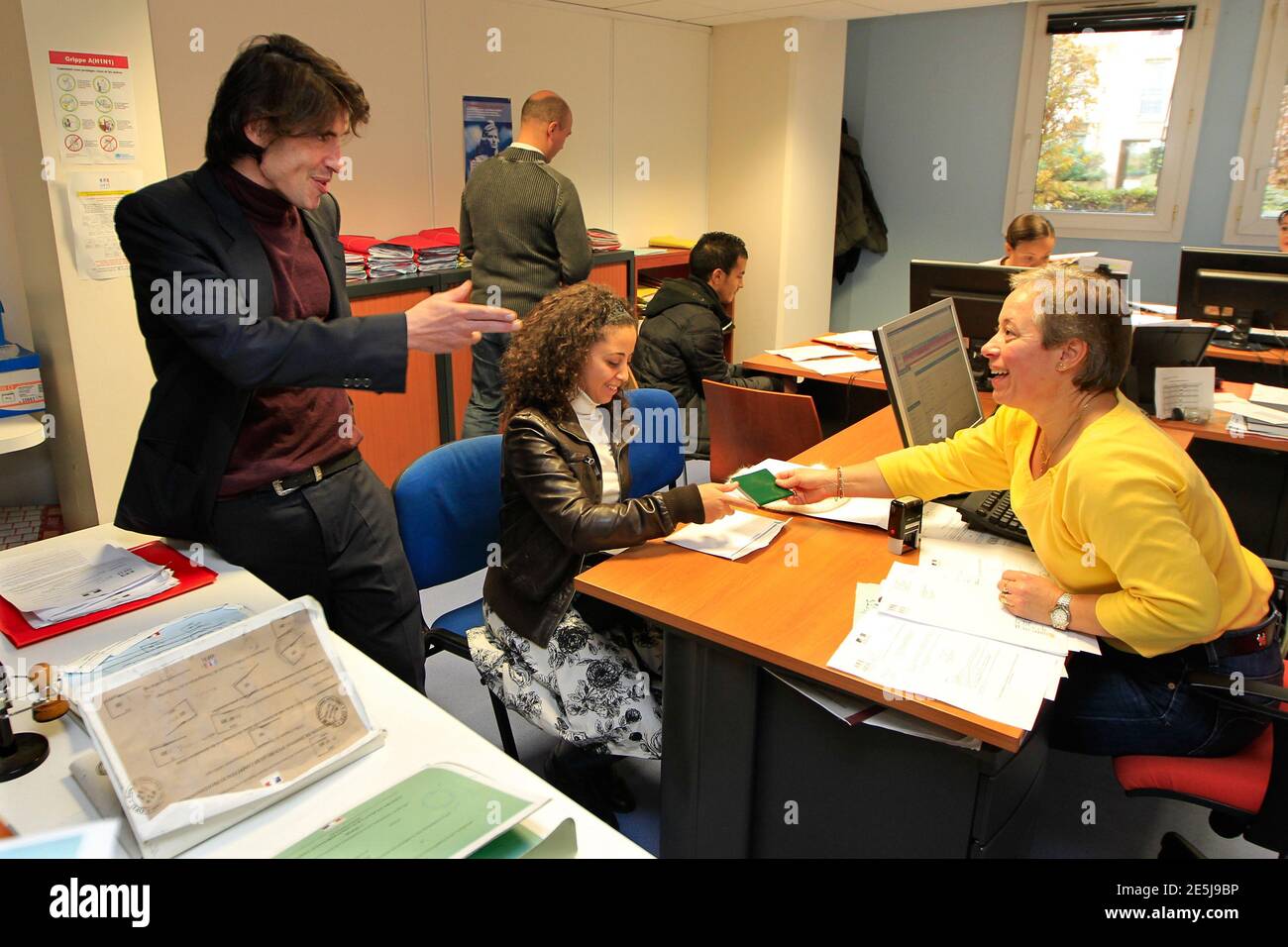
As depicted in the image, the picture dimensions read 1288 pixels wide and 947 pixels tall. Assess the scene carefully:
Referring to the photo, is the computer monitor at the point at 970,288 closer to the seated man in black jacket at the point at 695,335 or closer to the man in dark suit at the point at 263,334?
the seated man in black jacket at the point at 695,335

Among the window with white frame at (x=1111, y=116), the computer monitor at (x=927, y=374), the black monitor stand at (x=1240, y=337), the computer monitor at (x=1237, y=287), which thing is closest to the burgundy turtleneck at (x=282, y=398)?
the computer monitor at (x=927, y=374)

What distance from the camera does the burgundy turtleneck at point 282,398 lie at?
5.32 feet

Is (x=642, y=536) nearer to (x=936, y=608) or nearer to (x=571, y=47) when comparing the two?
(x=936, y=608)

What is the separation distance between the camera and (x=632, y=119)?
5.28 meters

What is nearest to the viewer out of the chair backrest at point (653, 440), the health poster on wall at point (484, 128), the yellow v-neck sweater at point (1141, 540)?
the yellow v-neck sweater at point (1141, 540)

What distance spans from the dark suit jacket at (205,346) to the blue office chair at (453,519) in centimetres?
46

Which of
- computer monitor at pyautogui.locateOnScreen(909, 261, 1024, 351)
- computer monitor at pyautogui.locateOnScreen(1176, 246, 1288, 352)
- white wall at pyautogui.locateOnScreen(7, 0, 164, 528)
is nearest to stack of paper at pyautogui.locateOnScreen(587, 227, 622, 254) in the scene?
computer monitor at pyautogui.locateOnScreen(909, 261, 1024, 351)

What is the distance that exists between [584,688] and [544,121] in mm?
2554

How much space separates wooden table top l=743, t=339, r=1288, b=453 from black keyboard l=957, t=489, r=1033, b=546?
0.86 metres

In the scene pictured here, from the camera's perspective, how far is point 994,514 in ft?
6.60

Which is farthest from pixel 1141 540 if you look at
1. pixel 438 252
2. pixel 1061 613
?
pixel 438 252

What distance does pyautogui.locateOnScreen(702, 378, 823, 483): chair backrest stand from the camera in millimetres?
2809

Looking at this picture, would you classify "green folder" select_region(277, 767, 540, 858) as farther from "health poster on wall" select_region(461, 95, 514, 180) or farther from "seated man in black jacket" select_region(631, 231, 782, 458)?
"health poster on wall" select_region(461, 95, 514, 180)
